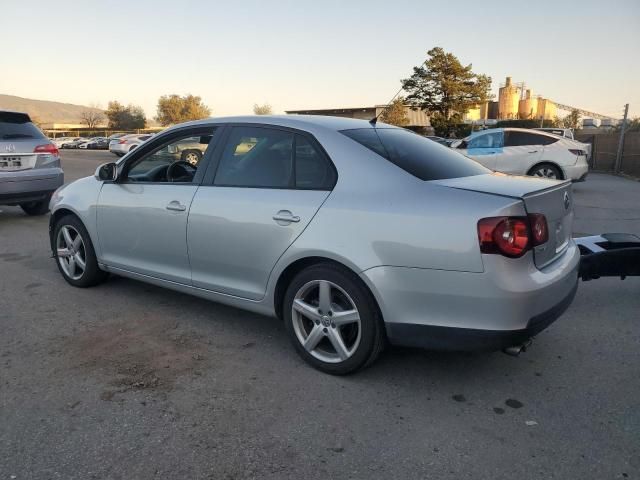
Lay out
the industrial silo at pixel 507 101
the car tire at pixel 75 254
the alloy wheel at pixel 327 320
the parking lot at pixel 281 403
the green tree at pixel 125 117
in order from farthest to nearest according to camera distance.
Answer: the green tree at pixel 125 117, the industrial silo at pixel 507 101, the car tire at pixel 75 254, the alloy wheel at pixel 327 320, the parking lot at pixel 281 403

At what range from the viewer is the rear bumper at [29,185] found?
8.05m

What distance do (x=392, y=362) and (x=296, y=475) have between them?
128cm

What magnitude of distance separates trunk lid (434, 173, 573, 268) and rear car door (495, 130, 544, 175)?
9.30 m

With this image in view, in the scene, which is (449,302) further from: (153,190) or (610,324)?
(153,190)

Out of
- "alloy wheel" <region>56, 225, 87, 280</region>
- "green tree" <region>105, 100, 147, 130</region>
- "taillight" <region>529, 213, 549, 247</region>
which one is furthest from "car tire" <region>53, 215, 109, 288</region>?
"green tree" <region>105, 100, 147, 130</region>

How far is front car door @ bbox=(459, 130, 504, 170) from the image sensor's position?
1238cm

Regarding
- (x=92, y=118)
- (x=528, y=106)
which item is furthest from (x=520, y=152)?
(x=92, y=118)

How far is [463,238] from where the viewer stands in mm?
2666

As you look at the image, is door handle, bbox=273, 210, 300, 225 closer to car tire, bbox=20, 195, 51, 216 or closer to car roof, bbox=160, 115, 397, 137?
car roof, bbox=160, 115, 397, 137

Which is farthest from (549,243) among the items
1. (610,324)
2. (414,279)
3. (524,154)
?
(524,154)

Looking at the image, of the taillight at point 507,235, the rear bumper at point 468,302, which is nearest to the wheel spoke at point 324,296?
the rear bumper at point 468,302

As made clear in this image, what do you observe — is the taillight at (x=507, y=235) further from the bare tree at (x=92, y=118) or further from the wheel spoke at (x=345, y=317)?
the bare tree at (x=92, y=118)

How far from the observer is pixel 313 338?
10.7 ft

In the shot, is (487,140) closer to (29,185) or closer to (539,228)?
(29,185)
